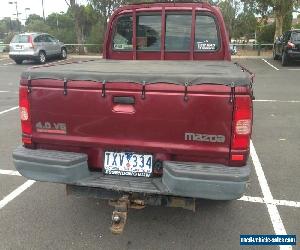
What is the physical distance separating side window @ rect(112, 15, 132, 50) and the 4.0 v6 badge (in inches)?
98.2

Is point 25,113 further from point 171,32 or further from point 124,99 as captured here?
point 171,32

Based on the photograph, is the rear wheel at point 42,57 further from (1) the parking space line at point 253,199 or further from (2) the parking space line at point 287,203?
A: (2) the parking space line at point 287,203

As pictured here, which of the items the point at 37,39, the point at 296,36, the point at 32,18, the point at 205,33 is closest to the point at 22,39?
the point at 37,39

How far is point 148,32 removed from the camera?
224 inches

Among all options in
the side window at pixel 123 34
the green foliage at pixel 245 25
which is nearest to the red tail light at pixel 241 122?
the side window at pixel 123 34

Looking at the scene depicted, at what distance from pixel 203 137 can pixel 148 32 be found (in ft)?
9.21

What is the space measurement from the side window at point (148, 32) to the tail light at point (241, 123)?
270 centimetres

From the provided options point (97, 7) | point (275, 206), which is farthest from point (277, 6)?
point (275, 206)

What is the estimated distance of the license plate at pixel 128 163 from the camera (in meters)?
3.56

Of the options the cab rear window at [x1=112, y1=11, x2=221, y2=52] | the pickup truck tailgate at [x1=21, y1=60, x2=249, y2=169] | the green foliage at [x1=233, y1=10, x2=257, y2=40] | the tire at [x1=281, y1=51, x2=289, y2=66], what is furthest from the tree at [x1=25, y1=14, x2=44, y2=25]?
the pickup truck tailgate at [x1=21, y1=60, x2=249, y2=169]

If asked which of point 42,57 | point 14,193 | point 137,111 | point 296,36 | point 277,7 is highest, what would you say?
point 277,7

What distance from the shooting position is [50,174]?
11.8 feet

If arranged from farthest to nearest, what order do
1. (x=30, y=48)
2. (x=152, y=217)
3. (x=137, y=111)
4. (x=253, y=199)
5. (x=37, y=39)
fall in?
(x=37, y=39) → (x=30, y=48) → (x=253, y=199) → (x=152, y=217) → (x=137, y=111)

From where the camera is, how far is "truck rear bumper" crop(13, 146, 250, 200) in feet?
10.6
